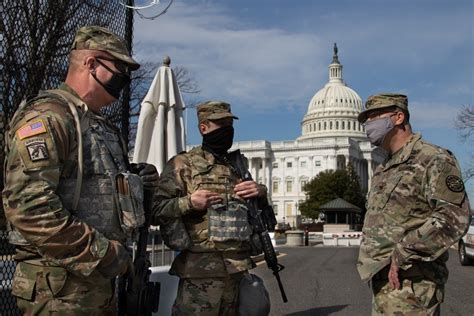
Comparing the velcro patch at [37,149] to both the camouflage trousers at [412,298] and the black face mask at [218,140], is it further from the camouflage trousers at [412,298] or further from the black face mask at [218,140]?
the camouflage trousers at [412,298]

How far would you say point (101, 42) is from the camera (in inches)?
117

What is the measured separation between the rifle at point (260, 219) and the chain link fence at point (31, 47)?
1.78 m

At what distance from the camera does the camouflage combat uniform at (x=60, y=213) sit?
2.54 m

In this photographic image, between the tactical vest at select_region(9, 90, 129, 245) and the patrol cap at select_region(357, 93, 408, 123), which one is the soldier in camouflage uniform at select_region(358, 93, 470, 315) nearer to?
the patrol cap at select_region(357, 93, 408, 123)

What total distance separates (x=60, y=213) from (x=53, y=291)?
392 mm

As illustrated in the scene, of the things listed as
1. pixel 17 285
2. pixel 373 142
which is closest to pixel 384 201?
pixel 373 142

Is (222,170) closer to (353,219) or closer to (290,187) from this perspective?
(353,219)

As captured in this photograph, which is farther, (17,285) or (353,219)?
(353,219)

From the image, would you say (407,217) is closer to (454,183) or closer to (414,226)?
(414,226)

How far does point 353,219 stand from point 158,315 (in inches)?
1961

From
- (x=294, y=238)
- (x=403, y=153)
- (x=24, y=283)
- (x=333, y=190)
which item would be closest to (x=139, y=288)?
(x=24, y=283)

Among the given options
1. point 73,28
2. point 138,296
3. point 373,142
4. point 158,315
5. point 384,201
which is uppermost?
point 73,28

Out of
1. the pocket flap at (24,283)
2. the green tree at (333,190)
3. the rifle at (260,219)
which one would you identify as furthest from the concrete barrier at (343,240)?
the green tree at (333,190)

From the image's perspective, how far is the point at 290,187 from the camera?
372ft
